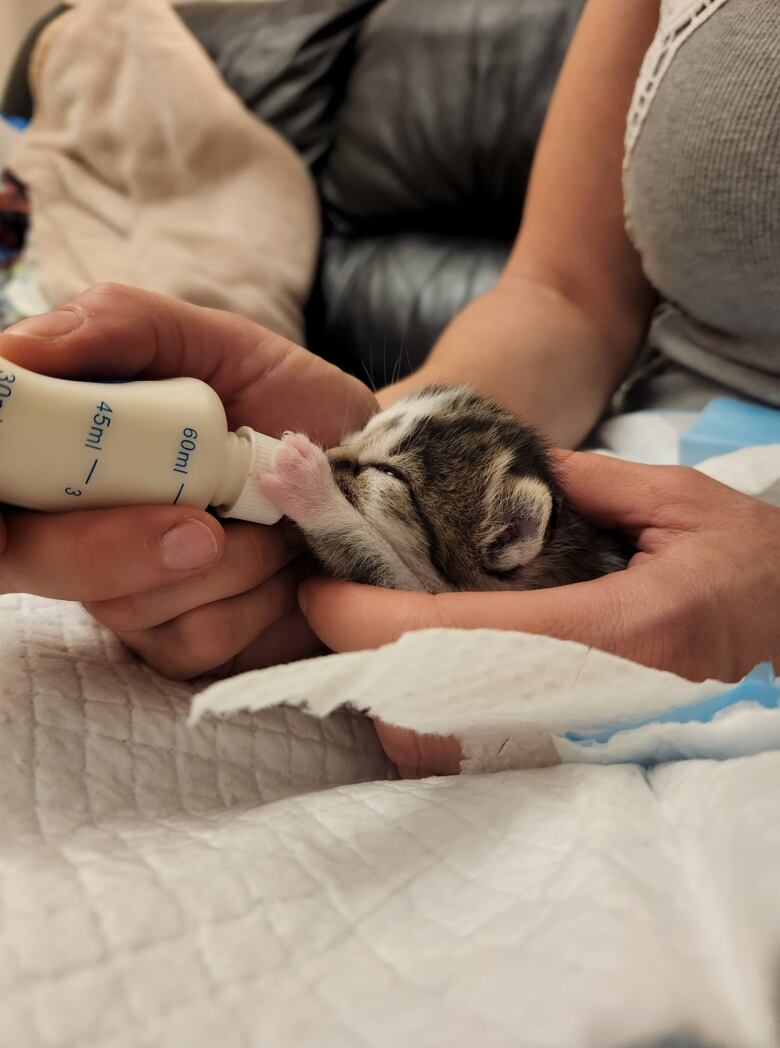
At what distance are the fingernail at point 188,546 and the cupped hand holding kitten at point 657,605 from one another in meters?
0.13

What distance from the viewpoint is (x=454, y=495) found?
0.87 m

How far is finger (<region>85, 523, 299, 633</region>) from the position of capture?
Answer: 0.69 meters

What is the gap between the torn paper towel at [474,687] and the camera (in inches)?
19.3

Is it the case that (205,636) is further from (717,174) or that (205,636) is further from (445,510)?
(717,174)

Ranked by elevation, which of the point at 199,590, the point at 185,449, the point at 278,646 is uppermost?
the point at 185,449

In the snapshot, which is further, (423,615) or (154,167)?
(154,167)

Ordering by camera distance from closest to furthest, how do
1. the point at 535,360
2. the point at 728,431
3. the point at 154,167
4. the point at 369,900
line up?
1. the point at 369,900
2. the point at 728,431
3. the point at 535,360
4. the point at 154,167

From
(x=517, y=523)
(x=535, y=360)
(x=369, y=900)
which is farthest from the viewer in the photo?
(x=535, y=360)

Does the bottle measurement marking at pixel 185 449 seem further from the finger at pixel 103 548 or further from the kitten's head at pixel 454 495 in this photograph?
the kitten's head at pixel 454 495

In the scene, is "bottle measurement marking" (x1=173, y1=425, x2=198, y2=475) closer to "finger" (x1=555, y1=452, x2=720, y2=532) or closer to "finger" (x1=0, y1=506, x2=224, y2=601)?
"finger" (x1=0, y1=506, x2=224, y2=601)

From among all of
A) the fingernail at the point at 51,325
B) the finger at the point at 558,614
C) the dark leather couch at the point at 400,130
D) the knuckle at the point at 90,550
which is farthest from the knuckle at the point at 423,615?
the dark leather couch at the point at 400,130

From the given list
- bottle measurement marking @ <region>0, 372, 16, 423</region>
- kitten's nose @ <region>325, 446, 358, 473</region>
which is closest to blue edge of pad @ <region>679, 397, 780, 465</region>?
kitten's nose @ <region>325, 446, 358, 473</region>

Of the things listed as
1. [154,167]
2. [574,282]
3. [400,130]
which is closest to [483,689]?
[574,282]

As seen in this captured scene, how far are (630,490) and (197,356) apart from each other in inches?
18.4
